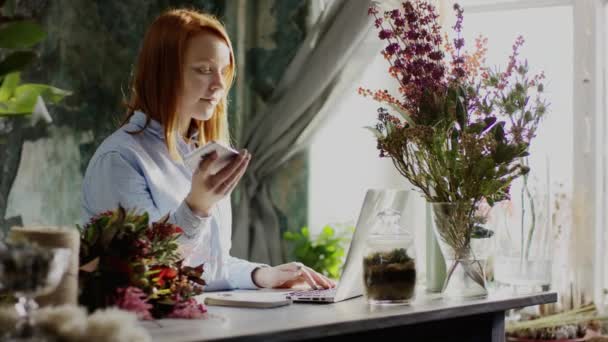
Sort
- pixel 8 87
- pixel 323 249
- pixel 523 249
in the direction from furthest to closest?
pixel 323 249, pixel 523 249, pixel 8 87


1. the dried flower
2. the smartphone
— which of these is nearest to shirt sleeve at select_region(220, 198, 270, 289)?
the smartphone

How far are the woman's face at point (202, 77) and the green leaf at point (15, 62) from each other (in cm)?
123

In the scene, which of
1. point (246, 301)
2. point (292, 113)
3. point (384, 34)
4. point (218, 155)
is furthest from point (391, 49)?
point (292, 113)

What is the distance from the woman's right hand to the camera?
87.4 inches

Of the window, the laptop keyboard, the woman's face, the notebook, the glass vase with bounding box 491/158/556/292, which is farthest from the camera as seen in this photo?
the window

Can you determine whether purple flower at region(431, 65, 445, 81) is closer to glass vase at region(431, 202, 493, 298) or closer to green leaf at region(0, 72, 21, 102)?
glass vase at region(431, 202, 493, 298)

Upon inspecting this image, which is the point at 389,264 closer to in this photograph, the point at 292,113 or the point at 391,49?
the point at 391,49

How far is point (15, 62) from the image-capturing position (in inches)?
57.1

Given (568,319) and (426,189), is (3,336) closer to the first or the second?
(426,189)

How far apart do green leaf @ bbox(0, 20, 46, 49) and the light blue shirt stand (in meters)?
1.04

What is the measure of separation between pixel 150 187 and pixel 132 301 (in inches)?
42.1

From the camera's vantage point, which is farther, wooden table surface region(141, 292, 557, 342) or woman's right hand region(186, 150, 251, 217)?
woman's right hand region(186, 150, 251, 217)

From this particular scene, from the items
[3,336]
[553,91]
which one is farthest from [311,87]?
[3,336]

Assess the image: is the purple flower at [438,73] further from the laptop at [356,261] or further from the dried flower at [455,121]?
the laptop at [356,261]
